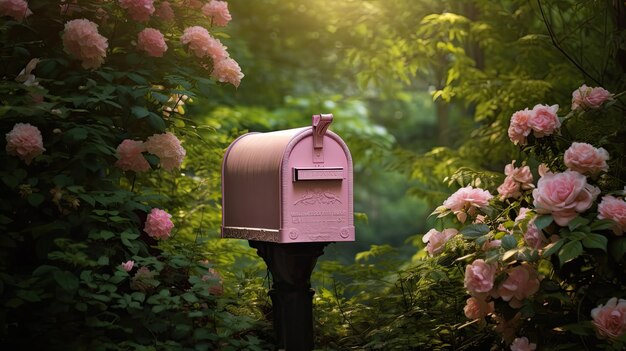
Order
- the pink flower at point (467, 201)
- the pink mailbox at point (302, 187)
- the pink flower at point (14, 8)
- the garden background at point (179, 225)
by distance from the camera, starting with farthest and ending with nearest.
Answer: the pink flower at point (467, 201) → the pink flower at point (14, 8) → the pink mailbox at point (302, 187) → the garden background at point (179, 225)

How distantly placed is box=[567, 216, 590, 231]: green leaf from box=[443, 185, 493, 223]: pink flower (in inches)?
25.8

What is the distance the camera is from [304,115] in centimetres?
1139

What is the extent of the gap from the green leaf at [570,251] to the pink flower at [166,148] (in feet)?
6.27

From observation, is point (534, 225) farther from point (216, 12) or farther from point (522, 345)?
point (216, 12)

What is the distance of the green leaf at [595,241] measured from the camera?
3.47 meters

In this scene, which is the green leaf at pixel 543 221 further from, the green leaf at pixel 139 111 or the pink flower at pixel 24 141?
the pink flower at pixel 24 141

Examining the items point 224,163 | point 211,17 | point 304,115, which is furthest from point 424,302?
point 304,115

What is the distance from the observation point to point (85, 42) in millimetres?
4105

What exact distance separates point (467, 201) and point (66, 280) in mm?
1932

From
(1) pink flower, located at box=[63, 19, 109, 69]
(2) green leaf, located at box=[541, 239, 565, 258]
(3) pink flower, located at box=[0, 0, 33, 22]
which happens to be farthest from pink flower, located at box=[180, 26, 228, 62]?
(2) green leaf, located at box=[541, 239, 565, 258]

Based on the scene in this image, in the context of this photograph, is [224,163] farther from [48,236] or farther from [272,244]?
[48,236]

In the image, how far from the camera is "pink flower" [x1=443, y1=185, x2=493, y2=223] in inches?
167

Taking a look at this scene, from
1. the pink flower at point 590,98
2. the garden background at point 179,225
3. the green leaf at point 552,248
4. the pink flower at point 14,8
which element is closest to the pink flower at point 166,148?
the garden background at point 179,225

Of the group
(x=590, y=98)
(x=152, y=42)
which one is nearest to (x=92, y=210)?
(x=152, y=42)
